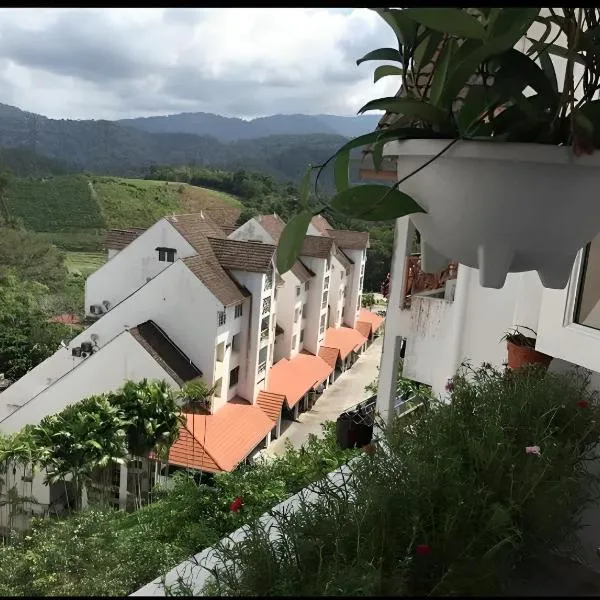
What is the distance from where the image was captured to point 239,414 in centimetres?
1004

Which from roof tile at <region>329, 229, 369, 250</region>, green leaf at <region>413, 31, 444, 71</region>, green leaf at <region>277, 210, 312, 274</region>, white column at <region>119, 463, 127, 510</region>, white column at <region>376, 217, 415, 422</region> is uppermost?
green leaf at <region>413, 31, 444, 71</region>

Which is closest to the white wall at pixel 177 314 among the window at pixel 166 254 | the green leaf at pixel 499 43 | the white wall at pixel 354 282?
the window at pixel 166 254

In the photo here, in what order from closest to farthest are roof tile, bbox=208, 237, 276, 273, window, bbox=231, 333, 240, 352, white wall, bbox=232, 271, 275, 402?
1. roof tile, bbox=208, 237, 276, 273
2. white wall, bbox=232, 271, 275, 402
3. window, bbox=231, 333, 240, 352

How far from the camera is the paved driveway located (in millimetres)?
11655

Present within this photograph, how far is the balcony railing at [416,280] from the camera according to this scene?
3.29 meters

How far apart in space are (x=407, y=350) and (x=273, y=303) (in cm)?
739

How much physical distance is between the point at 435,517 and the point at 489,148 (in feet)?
1.21

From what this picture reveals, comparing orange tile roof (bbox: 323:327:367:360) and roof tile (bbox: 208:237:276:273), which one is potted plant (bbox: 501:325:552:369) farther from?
orange tile roof (bbox: 323:327:367:360)

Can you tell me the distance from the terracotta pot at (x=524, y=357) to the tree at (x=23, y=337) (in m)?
13.5

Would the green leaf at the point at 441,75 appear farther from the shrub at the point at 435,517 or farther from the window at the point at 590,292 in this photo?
the window at the point at 590,292

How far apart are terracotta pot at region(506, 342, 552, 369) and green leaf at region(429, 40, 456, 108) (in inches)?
42.2

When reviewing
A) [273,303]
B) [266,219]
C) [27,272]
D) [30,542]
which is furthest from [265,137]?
[30,542]

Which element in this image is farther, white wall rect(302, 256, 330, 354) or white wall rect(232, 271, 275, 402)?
white wall rect(302, 256, 330, 354)

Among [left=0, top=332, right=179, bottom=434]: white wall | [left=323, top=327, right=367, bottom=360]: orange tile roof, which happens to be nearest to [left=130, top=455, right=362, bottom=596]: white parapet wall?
[left=0, top=332, right=179, bottom=434]: white wall
